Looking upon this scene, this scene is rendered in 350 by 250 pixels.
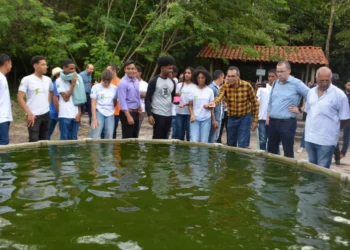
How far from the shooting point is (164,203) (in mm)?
3594

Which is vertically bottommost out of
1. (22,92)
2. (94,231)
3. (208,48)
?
(94,231)

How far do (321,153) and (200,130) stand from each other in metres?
2.46

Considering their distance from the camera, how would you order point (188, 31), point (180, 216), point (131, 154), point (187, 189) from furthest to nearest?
1. point (188, 31)
2. point (131, 154)
3. point (187, 189)
4. point (180, 216)

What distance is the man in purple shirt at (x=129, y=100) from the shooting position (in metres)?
7.07

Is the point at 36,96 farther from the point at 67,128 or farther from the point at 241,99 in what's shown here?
the point at 241,99

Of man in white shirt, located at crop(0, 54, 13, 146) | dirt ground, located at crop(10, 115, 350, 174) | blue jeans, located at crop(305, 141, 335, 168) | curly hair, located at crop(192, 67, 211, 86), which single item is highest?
curly hair, located at crop(192, 67, 211, 86)

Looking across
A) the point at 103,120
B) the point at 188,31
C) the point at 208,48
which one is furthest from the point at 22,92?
the point at 208,48

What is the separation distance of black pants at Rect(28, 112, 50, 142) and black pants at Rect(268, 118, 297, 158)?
372 cm

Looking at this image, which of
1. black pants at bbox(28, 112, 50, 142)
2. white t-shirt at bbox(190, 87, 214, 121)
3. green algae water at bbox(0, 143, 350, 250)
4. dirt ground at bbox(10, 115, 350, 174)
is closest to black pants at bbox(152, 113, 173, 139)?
white t-shirt at bbox(190, 87, 214, 121)

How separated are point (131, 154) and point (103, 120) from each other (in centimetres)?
182

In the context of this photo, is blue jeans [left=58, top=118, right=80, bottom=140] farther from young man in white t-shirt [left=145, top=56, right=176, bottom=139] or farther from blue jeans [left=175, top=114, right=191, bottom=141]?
blue jeans [left=175, top=114, right=191, bottom=141]

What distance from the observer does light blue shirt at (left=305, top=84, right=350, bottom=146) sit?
5.19 meters

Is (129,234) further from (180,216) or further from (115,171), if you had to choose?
(115,171)

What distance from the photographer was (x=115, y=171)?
4711 millimetres
